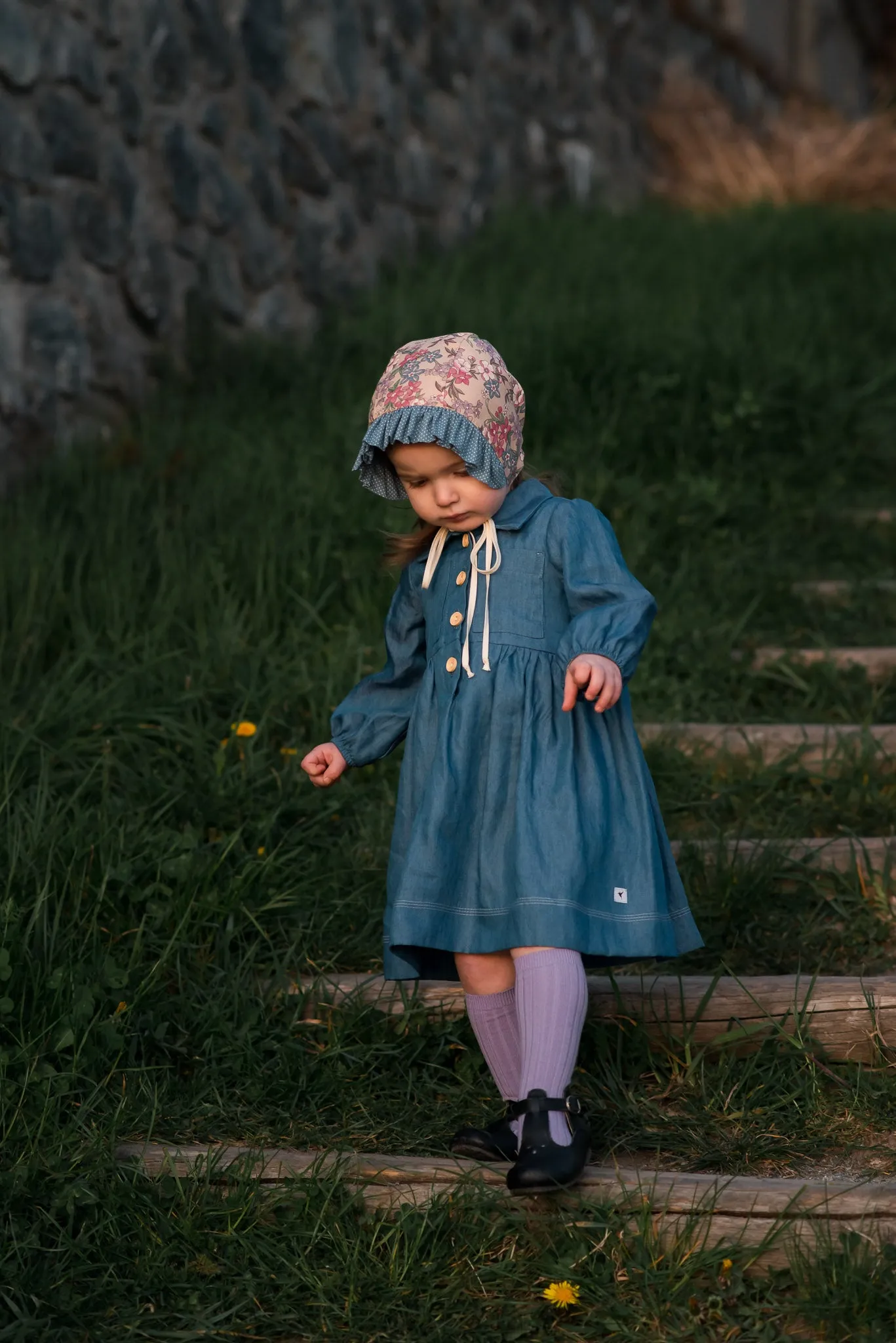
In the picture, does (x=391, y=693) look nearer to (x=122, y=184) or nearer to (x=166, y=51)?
(x=122, y=184)

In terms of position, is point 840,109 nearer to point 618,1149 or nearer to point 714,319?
point 714,319

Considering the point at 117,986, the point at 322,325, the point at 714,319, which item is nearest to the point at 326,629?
the point at 117,986

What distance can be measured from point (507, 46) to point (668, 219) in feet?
3.91

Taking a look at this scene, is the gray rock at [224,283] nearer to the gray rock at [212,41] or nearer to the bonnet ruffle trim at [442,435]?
the gray rock at [212,41]

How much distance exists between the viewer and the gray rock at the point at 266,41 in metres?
5.41

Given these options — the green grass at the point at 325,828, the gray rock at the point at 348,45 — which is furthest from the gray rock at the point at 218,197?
the gray rock at the point at 348,45

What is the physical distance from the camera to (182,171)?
5.01 metres

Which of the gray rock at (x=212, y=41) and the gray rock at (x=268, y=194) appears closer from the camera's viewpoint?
the gray rock at (x=212, y=41)

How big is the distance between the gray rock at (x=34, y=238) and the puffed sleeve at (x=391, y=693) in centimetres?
240

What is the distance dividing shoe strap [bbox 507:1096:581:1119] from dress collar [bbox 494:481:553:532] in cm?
83

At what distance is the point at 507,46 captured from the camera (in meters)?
7.46

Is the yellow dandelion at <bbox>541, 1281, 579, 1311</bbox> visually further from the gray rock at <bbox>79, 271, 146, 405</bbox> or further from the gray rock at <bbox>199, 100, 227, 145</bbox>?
the gray rock at <bbox>199, 100, 227, 145</bbox>

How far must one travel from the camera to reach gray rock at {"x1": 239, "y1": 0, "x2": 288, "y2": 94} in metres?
5.41

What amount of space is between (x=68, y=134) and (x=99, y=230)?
298mm
